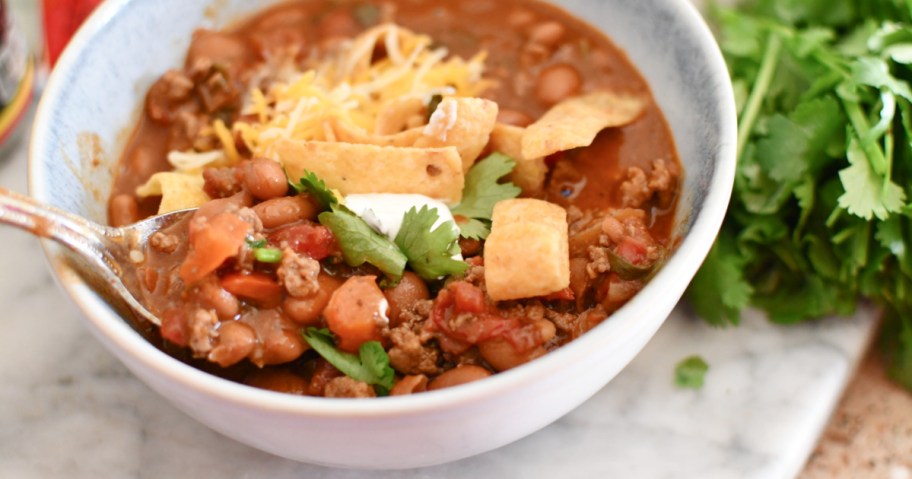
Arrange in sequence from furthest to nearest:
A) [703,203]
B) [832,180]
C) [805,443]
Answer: [832,180]
[805,443]
[703,203]

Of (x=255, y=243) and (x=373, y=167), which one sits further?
(x=373, y=167)

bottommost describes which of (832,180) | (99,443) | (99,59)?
(99,443)

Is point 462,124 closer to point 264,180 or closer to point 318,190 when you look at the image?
point 318,190

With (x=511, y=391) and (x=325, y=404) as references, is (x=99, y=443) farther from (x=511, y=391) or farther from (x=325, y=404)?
(x=511, y=391)

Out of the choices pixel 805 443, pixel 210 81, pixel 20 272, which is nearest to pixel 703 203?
pixel 805 443

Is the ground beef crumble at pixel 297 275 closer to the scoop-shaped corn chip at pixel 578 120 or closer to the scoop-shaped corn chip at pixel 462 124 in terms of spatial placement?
the scoop-shaped corn chip at pixel 462 124

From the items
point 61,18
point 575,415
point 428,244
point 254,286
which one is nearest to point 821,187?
point 575,415

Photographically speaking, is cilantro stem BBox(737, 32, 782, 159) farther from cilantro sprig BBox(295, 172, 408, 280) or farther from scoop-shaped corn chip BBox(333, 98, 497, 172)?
cilantro sprig BBox(295, 172, 408, 280)
